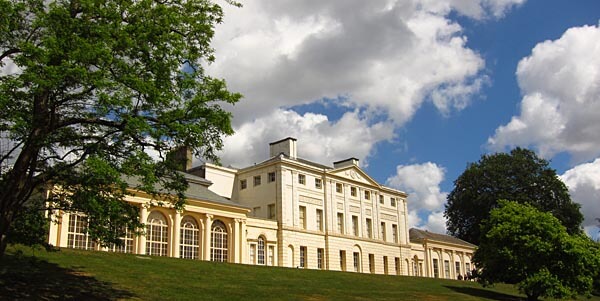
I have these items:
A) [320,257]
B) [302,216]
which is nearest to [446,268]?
[320,257]

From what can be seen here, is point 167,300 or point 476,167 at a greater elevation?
point 476,167

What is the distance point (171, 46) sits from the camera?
59.5 feet

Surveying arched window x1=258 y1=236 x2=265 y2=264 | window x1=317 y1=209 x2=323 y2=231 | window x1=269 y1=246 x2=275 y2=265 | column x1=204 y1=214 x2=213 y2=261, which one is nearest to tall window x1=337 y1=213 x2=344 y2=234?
window x1=317 y1=209 x2=323 y2=231

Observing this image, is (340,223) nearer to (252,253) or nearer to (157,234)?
(252,253)

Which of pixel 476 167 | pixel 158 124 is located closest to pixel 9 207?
pixel 158 124

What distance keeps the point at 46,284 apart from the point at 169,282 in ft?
18.4

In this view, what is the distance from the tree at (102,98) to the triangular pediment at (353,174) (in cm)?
3952

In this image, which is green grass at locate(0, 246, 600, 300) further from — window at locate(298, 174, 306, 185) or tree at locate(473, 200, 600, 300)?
window at locate(298, 174, 306, 185)

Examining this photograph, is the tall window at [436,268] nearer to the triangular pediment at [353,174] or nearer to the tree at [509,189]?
the tree at [509,189]

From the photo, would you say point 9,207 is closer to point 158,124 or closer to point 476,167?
point 158,124

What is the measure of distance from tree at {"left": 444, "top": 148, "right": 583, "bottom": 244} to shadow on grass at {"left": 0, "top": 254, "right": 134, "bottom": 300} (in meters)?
53.0

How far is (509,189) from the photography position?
69.3 m

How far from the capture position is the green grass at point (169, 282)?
2080 cm

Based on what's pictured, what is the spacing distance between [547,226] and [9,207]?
30128mm
